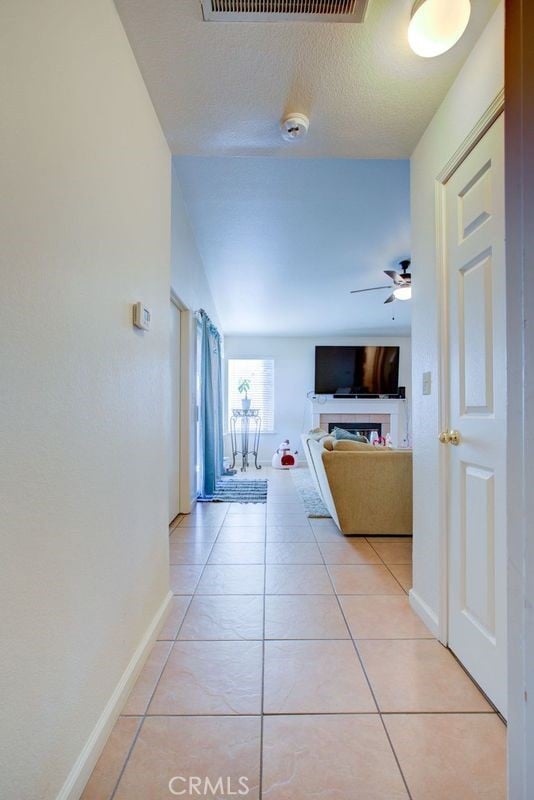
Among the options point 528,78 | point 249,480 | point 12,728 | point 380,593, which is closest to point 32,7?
point 528,78

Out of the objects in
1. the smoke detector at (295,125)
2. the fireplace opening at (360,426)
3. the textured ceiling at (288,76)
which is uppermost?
the textured ceiling at (288,76)

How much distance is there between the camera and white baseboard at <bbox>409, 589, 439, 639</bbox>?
1682mm

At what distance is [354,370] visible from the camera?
7.14 metres

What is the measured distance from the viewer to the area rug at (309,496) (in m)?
3.78

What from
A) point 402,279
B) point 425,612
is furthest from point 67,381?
point 402,279

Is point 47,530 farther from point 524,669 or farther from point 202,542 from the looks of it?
point 202,542

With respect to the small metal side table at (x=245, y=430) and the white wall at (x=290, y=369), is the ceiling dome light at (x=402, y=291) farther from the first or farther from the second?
the small metal side table at (x=245, y=430)

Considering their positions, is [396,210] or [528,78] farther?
[396,210]

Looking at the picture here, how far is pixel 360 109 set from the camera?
1666 millimetres

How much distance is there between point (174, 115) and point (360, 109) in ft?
2.68

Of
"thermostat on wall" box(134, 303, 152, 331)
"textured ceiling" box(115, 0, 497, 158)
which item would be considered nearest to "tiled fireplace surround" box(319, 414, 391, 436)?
"textured ceiling" box(115, 0, 497, 158)

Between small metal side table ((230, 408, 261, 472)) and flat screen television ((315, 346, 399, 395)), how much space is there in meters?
1.29

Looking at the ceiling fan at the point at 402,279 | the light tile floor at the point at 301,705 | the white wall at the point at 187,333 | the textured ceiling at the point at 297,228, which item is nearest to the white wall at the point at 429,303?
the light tile floor at the point at 301,705

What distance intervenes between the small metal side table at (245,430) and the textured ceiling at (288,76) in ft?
18.3
